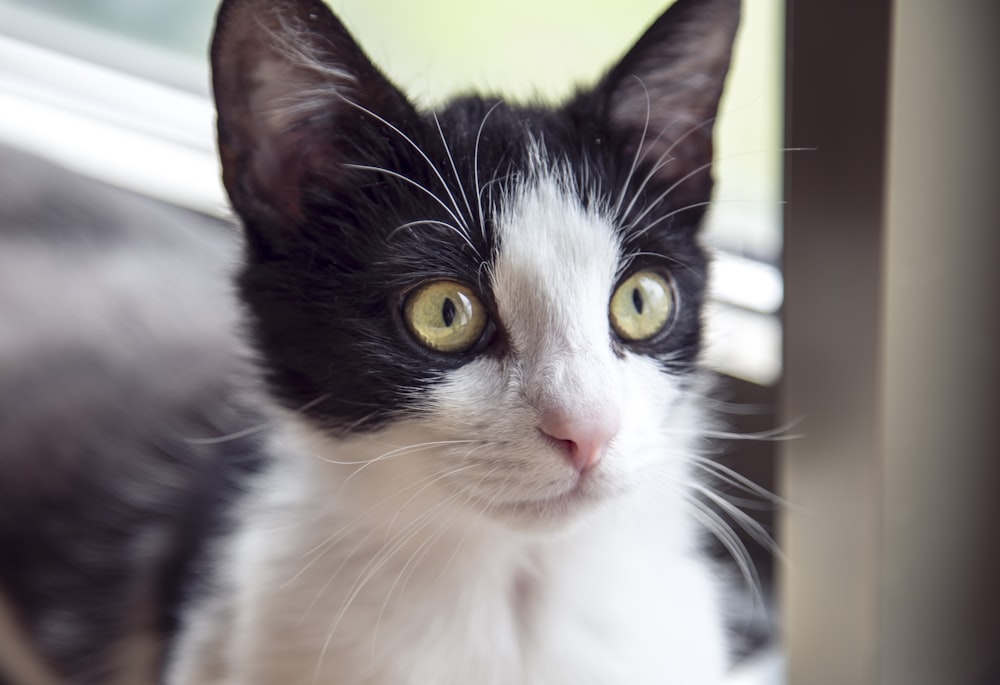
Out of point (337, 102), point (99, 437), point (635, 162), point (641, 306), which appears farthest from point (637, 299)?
point (99, 437)

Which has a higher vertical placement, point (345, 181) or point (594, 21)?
point (594, 21)

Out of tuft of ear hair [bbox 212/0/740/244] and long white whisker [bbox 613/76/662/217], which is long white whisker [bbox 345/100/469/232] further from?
long white whisker [bbox 613/76/662/217]

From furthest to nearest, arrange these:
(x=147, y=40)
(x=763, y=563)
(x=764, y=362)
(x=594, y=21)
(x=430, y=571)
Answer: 1. (x=147, y=40)
2. (x=763, y=563)
3. (x=764, y=362)
4. (x=594, y=21)
5. (x=430, y=571)

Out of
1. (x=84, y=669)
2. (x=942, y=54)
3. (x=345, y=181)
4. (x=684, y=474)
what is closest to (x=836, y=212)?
(x=942, y=54)

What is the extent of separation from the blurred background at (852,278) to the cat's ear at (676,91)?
0.15ft

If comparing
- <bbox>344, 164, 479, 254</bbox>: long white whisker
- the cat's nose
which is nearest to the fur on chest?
the cat's nose

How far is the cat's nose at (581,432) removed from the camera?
26.9 inches

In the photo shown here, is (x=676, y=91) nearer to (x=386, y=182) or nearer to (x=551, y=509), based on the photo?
(x=386, y=182)

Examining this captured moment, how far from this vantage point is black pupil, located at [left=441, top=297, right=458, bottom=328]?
745mm

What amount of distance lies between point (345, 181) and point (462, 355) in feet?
0.53

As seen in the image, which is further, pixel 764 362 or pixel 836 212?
pixel 764 362

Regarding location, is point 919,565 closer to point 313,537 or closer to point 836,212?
point 836,212

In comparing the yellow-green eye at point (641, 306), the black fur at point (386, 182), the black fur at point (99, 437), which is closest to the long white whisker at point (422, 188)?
the black fur at point (386, 182)

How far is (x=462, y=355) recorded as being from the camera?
2.45 ft
